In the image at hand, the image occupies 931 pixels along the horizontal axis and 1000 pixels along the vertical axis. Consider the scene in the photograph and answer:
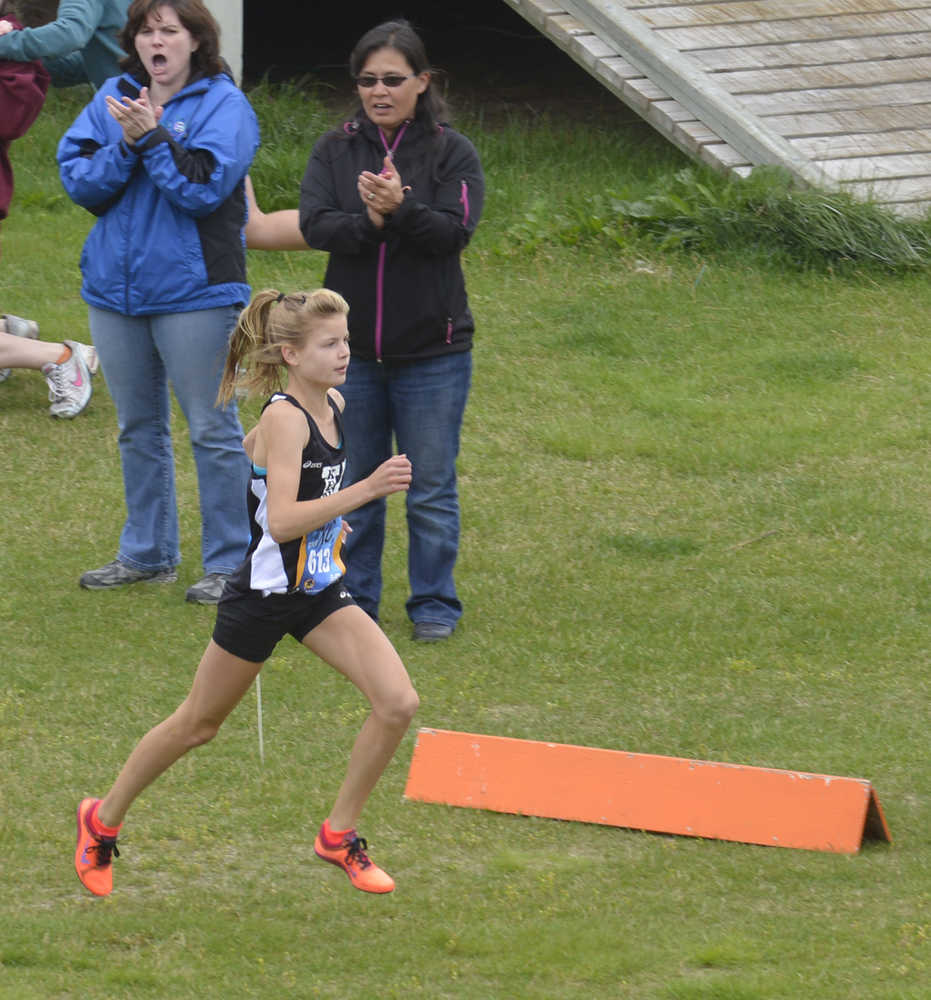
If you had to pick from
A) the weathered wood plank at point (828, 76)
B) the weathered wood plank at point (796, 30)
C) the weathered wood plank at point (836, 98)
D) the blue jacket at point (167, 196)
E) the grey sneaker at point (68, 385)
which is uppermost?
the blue jacket at point (167, 196)

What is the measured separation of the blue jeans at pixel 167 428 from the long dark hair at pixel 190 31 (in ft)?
2.89

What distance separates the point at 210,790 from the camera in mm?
5164

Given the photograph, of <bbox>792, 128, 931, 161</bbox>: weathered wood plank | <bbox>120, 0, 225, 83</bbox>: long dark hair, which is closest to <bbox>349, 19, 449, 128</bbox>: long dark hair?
<bbox>120, 0, 225, 83</bbox>: long dark hair

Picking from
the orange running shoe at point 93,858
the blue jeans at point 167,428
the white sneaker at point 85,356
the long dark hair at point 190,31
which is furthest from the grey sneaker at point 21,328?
the orange running shoe at point 93,858

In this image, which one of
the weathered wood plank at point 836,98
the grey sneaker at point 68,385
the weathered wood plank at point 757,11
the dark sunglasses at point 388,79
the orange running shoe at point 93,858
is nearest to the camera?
the orange running shoe at point 93,858

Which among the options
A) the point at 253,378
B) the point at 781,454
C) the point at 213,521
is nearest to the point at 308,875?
the point at 253,378

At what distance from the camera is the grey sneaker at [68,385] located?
27.6 ft

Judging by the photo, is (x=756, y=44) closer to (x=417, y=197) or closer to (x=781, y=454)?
(x=781, y=454)

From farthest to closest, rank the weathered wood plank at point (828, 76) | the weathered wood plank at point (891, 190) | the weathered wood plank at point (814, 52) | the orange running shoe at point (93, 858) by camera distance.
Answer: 1. the weathered wood plank at point (814, 52)
2. the weathered wood plank at point (828, 76)
3. the weathered wood plank at point (891, 190)
4. the orange running shoe at point (93, 858)

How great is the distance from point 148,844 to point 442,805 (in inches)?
33.9

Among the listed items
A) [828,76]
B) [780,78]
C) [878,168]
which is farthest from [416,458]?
[828,76]

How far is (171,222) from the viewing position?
6.18 m

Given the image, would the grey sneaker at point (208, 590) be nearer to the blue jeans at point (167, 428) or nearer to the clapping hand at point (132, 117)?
the blue jeans at point (167, 428)

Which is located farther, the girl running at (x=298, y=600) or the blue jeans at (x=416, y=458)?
the blue jeans at (x=416, y=458)
